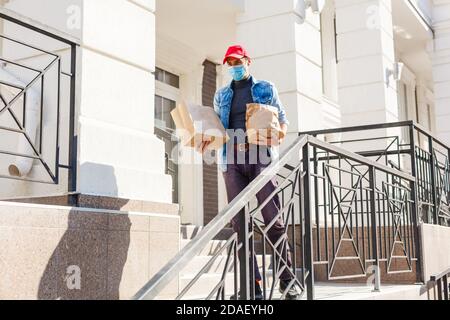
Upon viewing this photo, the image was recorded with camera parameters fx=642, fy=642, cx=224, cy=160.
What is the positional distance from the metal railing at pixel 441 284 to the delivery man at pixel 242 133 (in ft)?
8.82

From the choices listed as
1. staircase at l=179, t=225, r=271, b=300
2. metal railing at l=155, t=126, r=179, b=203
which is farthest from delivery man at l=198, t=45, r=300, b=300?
metal railing at l=155, t=126, r=179, b=203

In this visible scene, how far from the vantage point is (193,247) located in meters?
3.14

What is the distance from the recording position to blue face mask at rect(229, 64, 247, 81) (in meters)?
4.78

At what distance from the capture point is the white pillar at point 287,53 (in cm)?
887

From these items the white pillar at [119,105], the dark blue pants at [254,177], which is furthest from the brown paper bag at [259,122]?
the white pillar at [119,105]

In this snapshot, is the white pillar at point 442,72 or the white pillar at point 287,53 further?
the white pillar at point 442,72

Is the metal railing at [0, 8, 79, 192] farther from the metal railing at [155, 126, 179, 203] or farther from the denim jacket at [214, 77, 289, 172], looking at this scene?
the metal railing at [155, 126, 179, 203]

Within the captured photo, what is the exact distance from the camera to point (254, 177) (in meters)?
4.80

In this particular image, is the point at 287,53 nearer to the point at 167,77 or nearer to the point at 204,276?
the point at 167,77

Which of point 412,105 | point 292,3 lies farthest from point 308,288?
point 412,105

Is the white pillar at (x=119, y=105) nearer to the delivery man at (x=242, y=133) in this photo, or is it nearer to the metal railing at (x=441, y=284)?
the delivery man at (x=242, y=133)

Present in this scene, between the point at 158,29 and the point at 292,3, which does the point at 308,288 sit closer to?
the point at 292,3

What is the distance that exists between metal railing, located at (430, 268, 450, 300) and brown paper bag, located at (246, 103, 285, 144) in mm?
3300

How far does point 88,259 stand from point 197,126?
1.20m
